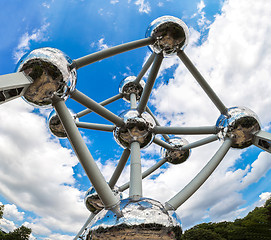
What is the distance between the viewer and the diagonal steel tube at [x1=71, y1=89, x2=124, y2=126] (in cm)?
383

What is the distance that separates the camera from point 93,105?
4.11 m

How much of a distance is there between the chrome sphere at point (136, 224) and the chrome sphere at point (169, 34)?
3.11m

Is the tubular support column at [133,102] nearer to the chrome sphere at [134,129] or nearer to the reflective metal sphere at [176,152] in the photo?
the reflective metal sphere at [176,152]

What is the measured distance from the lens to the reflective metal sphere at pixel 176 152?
738cm

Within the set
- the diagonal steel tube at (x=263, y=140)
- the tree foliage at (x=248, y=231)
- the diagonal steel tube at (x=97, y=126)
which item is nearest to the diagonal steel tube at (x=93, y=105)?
the diagonal steel tube at (x=97, y=126)

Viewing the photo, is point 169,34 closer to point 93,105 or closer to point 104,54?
point 104,54

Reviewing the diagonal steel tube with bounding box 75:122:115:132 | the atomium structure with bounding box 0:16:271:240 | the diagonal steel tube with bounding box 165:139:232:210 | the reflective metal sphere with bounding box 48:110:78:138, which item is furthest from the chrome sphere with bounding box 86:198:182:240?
the reflective metal sphere with bounding box 48:110:78:138

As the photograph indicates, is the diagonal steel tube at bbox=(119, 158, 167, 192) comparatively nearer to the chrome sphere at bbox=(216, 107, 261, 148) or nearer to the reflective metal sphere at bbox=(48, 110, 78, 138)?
the reflective metal sphere at bbox=(48, 110, 78, 138)

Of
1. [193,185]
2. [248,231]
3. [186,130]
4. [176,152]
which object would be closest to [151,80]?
[186,130]

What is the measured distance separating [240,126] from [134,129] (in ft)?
6.47

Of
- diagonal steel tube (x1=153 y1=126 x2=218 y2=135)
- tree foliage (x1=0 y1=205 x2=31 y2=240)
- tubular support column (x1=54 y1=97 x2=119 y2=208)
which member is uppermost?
tree foliage (x1=0 y1=205 x2=31 y2=240)

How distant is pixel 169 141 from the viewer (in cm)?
755

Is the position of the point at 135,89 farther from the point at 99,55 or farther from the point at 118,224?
the point at 118,224

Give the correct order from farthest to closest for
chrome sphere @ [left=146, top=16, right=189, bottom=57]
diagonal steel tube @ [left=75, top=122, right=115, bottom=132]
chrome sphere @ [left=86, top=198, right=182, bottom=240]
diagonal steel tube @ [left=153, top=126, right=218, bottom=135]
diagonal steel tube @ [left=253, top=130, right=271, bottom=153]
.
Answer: diagonal steel tube @ [left=75, top=122, right=115, bottom=132] → diagonal steel tube @ [left=153, top=126, right=218, bottom=135] → chrome sphere @ [left=146, top=16, right=189, bottom=57] → diagonal steel tube @ [left=253, top=130, right=271, bottom=153] → chrome sphere @ [left=86, top=198, right=182, bottom=240]
